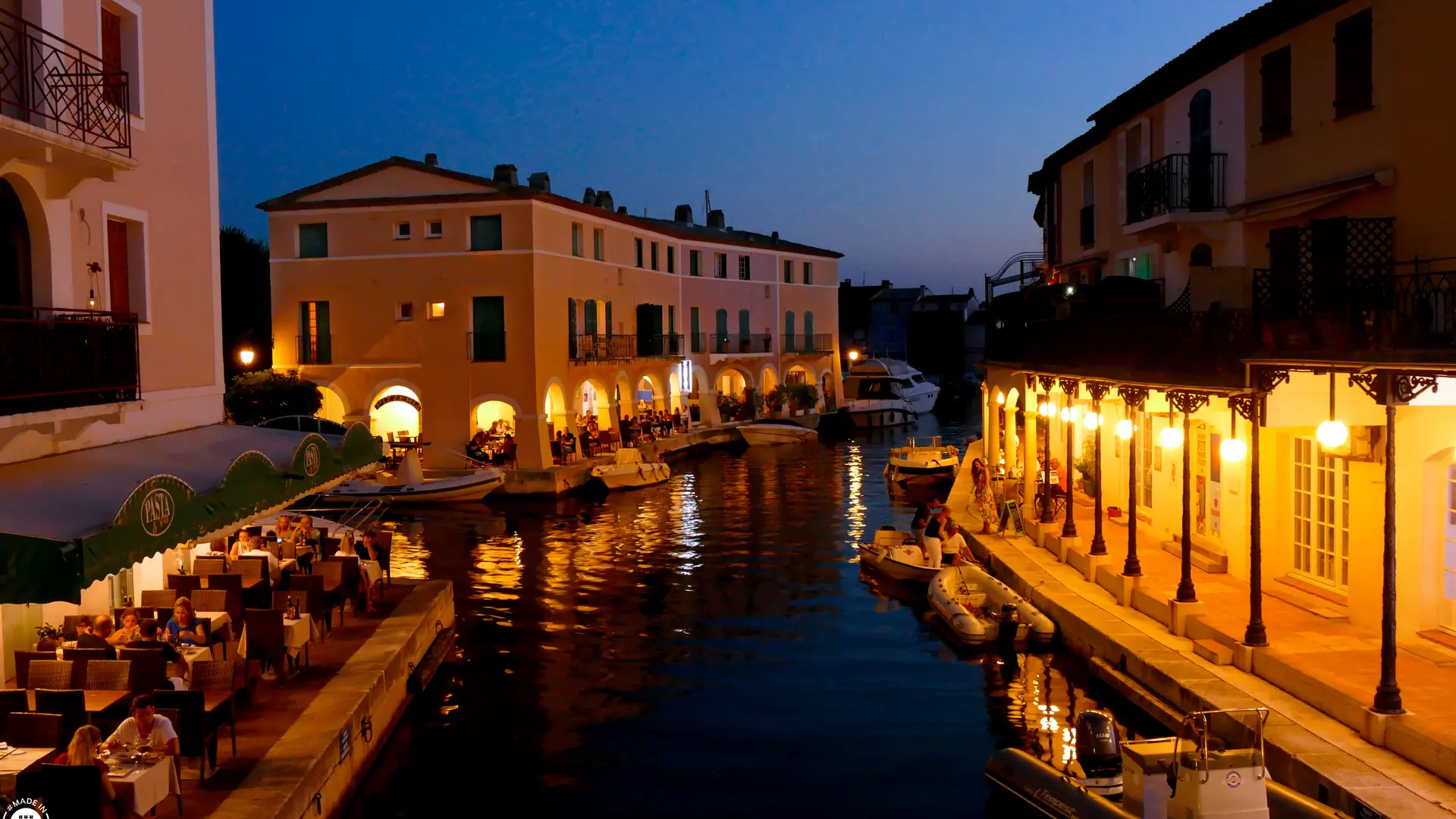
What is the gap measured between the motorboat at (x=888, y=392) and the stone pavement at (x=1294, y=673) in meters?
46.9

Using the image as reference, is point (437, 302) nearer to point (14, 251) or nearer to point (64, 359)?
point (14, 251)

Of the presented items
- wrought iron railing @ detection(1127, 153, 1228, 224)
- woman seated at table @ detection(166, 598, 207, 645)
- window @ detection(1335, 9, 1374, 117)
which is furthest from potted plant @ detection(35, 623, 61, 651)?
wrought iron railing @ detection(1127, 153, 1228, 224)

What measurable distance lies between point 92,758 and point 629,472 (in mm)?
31525

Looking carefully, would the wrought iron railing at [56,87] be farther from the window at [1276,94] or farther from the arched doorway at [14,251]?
the window at [1276,94]

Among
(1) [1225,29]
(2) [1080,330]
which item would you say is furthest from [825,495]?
(1) [1225,29]

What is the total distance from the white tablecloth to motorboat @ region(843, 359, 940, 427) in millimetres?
58540

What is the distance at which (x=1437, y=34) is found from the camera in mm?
13750

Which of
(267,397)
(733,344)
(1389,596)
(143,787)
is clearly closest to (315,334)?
(267,397)

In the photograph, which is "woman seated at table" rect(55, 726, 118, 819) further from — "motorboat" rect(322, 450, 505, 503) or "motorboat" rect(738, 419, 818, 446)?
"motorboat" rect(738, 419, 818, 446)

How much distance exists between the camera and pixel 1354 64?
15594 millimetres

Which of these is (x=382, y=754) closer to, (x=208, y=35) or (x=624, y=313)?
(x=208, y=35)

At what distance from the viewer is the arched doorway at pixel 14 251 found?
1289 cm

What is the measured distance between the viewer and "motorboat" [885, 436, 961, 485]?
39062mm

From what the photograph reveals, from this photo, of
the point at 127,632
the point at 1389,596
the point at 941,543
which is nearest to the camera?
the point at 1389,596
